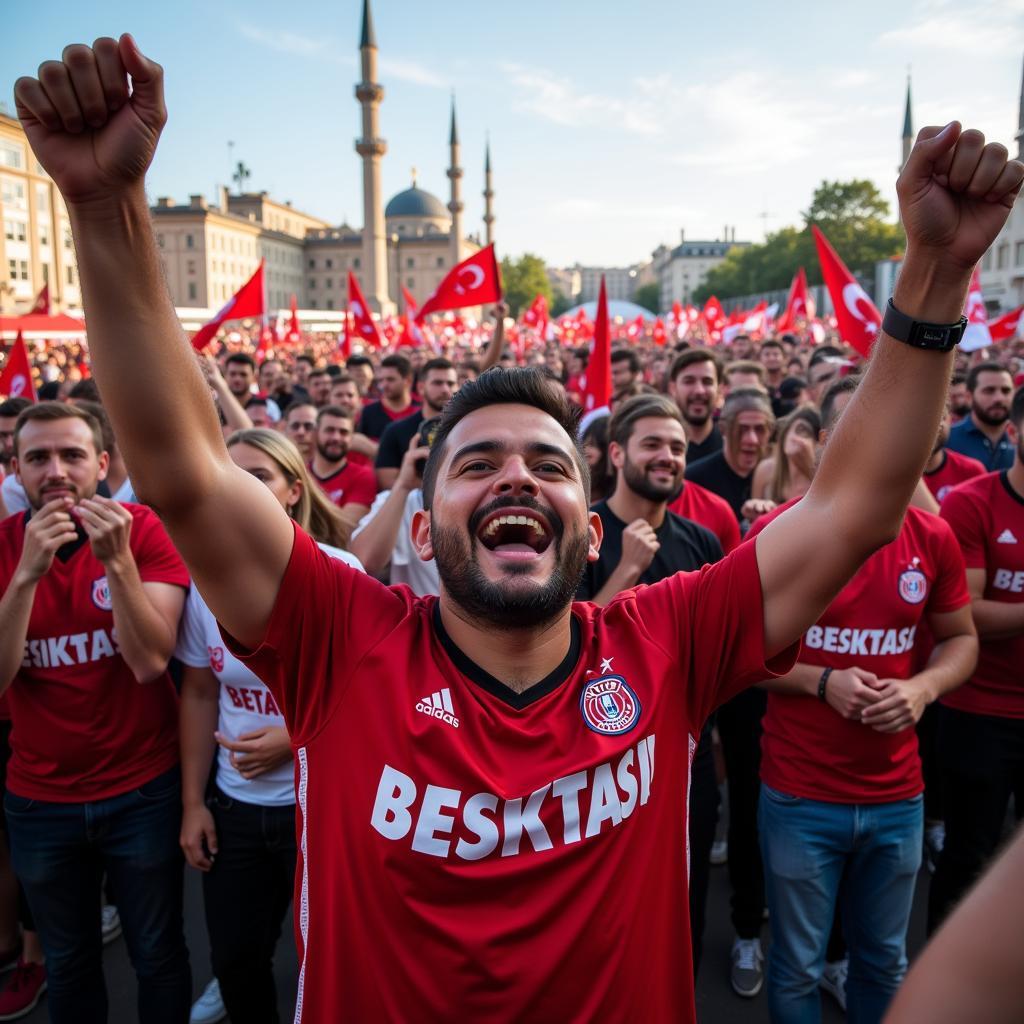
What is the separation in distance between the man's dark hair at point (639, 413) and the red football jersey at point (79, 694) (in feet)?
5.97

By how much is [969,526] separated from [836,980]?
188cm

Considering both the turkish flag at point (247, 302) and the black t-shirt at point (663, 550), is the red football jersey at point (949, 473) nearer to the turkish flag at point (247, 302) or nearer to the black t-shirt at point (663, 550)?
the black t-shirt at point (663, 550)

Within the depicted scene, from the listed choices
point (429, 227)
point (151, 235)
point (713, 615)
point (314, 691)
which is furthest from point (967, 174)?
point (429, 227)

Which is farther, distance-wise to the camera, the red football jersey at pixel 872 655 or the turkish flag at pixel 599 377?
the turkish flag at pixel 599 377

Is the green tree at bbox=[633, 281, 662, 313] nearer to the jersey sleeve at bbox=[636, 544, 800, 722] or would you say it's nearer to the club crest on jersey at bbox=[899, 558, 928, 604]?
the club crest on jersey at bbox=[899, 558, 928, 604]

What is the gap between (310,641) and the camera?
1.54 metres

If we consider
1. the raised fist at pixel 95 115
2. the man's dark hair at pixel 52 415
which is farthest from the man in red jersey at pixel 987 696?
the man's dark hair at pixel 52 415

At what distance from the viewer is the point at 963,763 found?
325cm

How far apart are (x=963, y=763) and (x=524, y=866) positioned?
256 centimetres

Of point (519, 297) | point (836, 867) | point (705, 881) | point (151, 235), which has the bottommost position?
point (705, 881)

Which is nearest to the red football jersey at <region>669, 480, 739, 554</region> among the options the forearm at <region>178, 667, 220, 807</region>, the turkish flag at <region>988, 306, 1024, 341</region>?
the forearm at <region>178, 667, 220, 807</region>

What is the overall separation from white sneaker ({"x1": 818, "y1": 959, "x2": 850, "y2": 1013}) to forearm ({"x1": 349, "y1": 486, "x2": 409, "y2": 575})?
2.54 meters

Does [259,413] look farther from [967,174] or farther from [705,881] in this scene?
[967,174]

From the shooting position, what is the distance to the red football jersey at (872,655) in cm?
264
